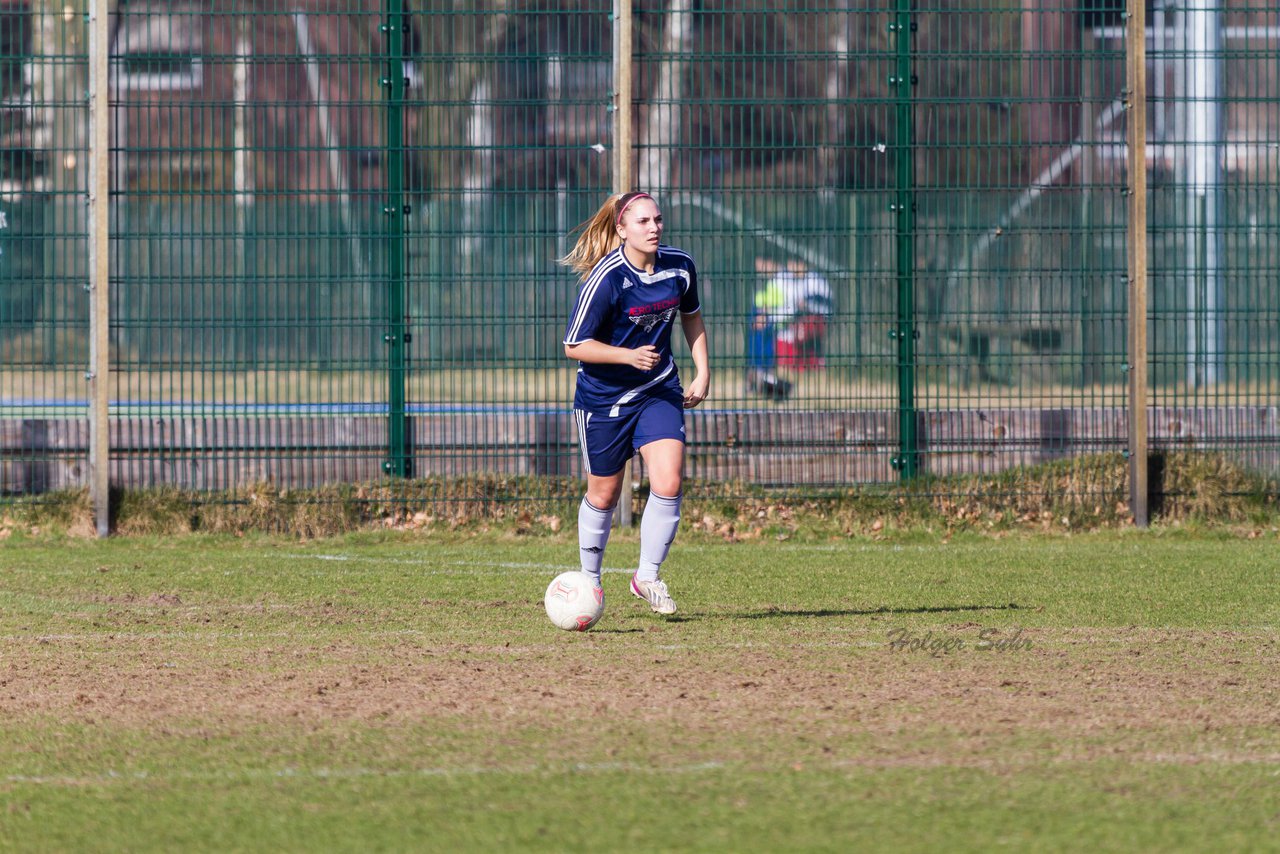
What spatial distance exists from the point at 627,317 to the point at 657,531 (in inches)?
38.3

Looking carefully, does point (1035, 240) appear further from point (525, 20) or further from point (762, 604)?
point (762, 604)

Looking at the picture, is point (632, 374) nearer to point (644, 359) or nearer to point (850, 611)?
point (644, 359)

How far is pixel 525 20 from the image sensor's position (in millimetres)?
11789

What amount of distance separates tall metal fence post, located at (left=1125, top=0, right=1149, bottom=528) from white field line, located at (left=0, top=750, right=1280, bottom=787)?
683cm

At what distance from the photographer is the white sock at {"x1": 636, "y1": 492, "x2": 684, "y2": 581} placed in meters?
7.59

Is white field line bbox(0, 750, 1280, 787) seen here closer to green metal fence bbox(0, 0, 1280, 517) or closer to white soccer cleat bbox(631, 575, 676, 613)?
white soccer cleat bbox(631, 575, 676, 613)

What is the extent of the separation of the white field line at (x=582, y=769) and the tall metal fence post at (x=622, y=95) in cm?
651

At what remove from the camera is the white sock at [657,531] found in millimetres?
7590

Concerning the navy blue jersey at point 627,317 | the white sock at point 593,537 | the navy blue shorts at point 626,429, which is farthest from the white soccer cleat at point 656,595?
the navy blue jersey at point 627,317

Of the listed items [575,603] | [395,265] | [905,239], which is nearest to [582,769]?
[575,603]

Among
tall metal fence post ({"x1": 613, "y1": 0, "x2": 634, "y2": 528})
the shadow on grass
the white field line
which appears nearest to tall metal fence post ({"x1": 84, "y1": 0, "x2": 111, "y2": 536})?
tall metal fence post ({"x1": 613, "y1": 0, "x2": 634, "y2": 528})

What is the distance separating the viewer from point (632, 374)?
7.54m

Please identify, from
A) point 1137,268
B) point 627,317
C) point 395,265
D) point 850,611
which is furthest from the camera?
point 395,265

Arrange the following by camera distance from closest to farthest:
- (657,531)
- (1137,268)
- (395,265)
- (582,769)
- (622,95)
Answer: (582,769) < (657,531) < (622,95) < (1137,268) < (395,265)
